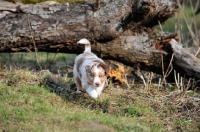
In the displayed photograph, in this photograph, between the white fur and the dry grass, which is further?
the white fur

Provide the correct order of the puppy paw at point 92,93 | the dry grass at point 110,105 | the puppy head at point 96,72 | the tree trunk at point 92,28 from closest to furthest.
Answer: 1. the dry grass at point 110,105
2. the puppy head at point 96,72
3. the puppy paw at point 92,93
4. the tree trunk at point 92,28

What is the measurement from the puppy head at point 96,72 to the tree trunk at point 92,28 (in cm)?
168

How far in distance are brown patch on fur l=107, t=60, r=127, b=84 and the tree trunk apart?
0.61 feet

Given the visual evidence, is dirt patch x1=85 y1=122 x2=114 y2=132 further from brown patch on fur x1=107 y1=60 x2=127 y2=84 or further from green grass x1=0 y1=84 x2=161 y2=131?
brown patch on fur x1=107 y1=60 x2=127 y2=84

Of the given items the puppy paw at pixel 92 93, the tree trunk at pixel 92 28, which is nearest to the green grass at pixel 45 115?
the puppy paw at pixel 92 93

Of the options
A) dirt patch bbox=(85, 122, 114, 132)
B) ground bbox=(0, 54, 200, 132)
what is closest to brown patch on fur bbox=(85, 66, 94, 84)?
ground bbox=(0, 54, 200, 132)

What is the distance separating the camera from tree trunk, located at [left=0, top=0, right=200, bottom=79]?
8680 mm

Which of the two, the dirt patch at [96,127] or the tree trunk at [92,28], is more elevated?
the tree trunk at [92,28]

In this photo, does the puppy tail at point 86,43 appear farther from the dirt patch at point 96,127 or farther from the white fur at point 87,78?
the dirt patch at point 96,127

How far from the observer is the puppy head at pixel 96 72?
23.6ft

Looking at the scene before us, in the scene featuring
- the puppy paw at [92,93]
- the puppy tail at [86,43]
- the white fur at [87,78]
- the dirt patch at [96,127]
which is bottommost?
the dirt patch at [96,127]

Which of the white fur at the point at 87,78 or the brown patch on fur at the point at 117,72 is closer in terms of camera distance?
the white fur at the point at 87,78

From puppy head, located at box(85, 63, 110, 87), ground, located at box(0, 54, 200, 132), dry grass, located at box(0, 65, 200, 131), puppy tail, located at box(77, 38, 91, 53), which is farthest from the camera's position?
puppy tail, located at box(77, 38, 91, 53)

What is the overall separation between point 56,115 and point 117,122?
93 cm
